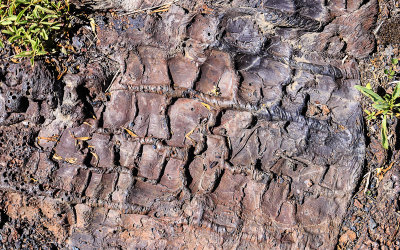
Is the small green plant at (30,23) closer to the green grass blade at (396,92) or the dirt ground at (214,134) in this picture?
the dirt ground at (214,134)

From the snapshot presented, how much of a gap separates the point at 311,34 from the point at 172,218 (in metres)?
1.91

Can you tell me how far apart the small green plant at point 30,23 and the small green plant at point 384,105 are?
101 inches

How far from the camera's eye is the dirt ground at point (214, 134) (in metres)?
2.72

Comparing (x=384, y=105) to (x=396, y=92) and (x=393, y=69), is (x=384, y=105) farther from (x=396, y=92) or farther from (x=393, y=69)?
(x=393, y=69)

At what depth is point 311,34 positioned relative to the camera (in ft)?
9.25

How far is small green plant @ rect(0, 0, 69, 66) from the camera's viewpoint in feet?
8.93

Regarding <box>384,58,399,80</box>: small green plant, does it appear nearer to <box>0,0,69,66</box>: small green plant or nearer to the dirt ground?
the dirt ground

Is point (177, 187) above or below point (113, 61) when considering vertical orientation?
below

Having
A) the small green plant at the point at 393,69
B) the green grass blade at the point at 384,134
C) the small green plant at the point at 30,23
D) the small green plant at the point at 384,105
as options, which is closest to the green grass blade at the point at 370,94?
the small green plant at the point at 384,105

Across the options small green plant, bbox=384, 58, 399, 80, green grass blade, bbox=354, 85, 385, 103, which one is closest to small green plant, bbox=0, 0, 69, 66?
green grass blade, bbox=354, 85, 385, 103

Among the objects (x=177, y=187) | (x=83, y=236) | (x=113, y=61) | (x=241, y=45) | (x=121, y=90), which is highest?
(x=241, y=45)

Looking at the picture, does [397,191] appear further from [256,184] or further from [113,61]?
[113,61]

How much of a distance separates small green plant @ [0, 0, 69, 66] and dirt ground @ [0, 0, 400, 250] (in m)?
0.10

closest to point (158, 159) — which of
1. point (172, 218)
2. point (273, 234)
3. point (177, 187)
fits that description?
point (177, 187)
